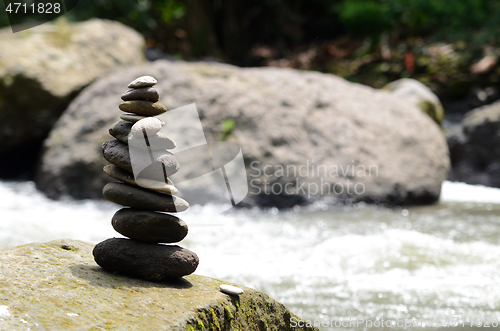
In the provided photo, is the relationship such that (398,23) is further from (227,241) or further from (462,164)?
(227,241)

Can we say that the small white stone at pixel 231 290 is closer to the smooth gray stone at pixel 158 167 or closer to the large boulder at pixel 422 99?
the smooth gray stone at pixel 158 167

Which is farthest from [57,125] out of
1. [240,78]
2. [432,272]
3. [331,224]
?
[432,272]

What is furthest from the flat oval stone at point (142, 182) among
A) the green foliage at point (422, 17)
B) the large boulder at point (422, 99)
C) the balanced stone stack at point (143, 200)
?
the green foliage at point (422, 17)

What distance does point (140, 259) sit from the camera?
63.3 inches

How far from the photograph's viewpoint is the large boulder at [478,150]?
5992 mm

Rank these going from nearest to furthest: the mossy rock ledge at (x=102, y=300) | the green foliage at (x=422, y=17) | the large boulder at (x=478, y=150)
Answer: the mossy rock ledge at (x=102, y=300)
the large boulder at (x=478, y=150)
the green foliage at (x=422, y=17)

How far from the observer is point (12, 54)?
548 centimetres

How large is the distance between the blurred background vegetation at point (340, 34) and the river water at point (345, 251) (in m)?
5.19

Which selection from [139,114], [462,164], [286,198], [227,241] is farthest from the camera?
[462,164]

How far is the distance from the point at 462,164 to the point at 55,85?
5633mm

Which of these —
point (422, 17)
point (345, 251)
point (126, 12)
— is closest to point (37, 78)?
point (345, 251)

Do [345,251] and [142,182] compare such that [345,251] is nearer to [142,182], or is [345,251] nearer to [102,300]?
[142,182]

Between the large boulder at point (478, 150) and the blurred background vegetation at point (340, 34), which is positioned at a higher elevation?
the blurred background vegetation at point (340, 34)

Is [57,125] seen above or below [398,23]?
below
